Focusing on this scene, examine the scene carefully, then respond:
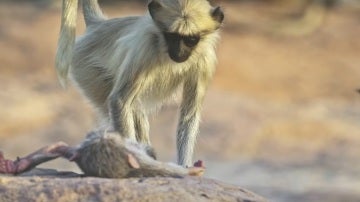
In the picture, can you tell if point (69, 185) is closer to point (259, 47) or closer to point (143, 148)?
point (143, 148)

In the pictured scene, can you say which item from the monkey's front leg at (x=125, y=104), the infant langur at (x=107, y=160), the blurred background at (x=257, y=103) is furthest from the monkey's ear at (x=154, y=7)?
the blurred background at (x=257, y=103)

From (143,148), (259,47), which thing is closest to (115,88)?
(143,148)

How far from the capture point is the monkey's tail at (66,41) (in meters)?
8.38

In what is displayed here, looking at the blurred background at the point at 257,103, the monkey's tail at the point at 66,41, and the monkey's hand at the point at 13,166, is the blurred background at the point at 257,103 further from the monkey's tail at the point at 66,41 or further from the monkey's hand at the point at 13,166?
the monkey's hand at the point at 13,166

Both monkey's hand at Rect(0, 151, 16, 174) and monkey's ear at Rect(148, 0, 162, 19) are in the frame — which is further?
monkey's ear at Rect(148, 0, 162, 19)

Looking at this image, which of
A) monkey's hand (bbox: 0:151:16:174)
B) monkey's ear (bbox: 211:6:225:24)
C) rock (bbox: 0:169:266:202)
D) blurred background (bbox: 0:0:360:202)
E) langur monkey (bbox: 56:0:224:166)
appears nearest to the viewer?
rock (bbox: 0:169:266:202)

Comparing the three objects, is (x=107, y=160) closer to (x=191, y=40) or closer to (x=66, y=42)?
(x=191, y=40)

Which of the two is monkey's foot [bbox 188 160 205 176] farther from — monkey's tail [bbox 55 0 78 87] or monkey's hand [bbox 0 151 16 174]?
monkey's tail [bbox 55 0 78 87]

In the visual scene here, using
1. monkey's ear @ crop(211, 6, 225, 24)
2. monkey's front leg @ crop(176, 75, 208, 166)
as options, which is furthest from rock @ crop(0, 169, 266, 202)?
monkey's ear @ crop(211, 6, 225, 24)

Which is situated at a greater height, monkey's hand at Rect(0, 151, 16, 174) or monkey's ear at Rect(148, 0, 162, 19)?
monkey's ear at Rect(148, 0, 162, 19)

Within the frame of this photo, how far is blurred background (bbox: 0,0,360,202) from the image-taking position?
49.9 feet

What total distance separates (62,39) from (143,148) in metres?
2.06

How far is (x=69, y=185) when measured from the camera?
5.93 m

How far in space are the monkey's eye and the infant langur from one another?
4.73 feet
